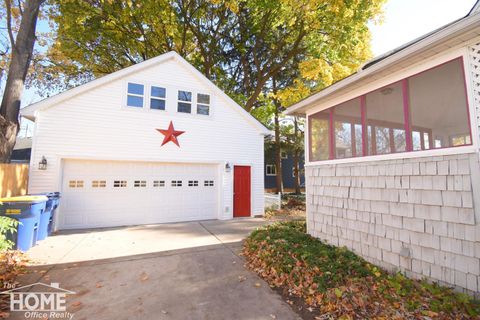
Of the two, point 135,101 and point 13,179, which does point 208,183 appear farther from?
point 13,179

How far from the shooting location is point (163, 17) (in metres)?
12.4

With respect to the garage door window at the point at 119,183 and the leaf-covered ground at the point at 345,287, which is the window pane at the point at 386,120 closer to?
the leaf-covered ground at the point at 345,287

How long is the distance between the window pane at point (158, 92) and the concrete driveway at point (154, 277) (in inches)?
217

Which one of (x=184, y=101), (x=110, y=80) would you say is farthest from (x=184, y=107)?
(x=110, y=80)

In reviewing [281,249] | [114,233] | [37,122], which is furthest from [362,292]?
[37,122]

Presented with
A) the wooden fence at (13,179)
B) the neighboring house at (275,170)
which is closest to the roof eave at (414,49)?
the wooden fence at (13,179)

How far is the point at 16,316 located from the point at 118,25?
14212 millimetres

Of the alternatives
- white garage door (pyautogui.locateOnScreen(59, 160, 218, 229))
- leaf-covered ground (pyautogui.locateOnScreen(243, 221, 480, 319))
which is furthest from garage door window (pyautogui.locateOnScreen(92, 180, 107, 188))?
leaf-covered ground (pyautogui.locateOnScreen(243, 221, 480, 319))

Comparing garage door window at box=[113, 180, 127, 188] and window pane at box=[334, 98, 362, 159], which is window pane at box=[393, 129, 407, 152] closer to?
window pane at box=[334, 98, 362, 159]

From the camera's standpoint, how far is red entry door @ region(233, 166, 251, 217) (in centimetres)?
1021

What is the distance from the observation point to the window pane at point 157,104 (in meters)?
9.12

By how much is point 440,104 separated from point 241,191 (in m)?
7.52

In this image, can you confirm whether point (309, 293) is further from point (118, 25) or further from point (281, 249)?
point (118, 25)

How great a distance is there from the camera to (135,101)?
8891 millimetres
